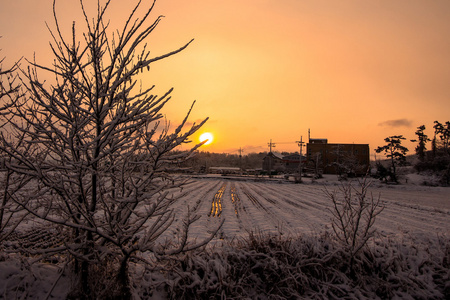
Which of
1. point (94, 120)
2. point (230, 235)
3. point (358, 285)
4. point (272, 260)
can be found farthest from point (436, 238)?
point (94, 120)

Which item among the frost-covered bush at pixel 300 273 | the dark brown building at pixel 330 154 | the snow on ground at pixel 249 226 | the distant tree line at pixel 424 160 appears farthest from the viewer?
the dark brown building at pixel 330 154

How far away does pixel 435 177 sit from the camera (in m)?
45.8

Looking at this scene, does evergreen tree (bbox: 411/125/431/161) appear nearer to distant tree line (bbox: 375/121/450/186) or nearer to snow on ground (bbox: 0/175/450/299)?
distant tree line (bbox: 375/121/450/186)

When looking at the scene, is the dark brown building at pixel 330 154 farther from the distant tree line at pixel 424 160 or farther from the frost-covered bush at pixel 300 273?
the frost-covered bush at pixel 300 273

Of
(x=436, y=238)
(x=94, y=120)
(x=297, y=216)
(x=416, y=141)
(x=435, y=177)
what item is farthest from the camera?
(x=416, y=141)

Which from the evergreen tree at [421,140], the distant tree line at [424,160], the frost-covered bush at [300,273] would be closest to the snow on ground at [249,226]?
the frost-covered bush at [300,273]

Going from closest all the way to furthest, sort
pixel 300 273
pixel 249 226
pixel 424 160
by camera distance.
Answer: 1. pixel 300 273
2. pixel 249 226
3. pixel 424 160

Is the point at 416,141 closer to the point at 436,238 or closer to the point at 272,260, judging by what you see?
the point at 436,238

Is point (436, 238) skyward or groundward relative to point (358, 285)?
Answer: skyward

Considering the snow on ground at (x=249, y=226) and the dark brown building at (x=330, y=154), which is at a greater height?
the dark brown building at (x=330, y=154)

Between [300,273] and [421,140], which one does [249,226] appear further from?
[421,140]

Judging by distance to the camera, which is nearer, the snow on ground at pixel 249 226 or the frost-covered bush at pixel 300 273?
the snow on ground at pixel 249 226

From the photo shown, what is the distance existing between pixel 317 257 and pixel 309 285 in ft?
2.18

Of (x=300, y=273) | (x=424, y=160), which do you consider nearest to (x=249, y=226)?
(x=300, y=273)
